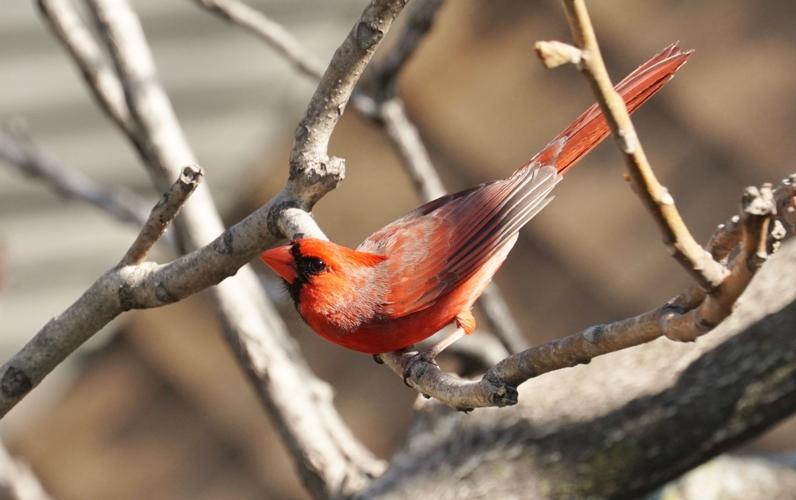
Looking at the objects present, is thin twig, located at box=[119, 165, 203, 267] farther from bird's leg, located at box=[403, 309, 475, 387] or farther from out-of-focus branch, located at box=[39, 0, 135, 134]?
out-of-focus branch, located at box=[39, 0, 135, 134]

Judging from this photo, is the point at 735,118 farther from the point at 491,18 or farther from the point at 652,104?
the point at 491,18

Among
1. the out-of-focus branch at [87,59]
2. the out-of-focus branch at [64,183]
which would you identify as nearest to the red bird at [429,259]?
the out-of-focus branch at [87,59]

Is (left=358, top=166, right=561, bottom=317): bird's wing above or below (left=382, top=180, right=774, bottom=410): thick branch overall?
above

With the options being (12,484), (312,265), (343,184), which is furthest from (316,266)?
(343,184)

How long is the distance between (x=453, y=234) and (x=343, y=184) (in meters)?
1.23

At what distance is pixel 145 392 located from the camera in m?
3.57

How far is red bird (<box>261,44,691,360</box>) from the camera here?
195 cm

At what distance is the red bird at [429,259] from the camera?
195 cm

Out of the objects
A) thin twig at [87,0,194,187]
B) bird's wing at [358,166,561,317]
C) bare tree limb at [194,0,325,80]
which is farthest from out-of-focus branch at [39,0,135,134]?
bird's wing at [358,166,561,317]

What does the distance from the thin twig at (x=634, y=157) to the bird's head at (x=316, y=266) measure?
0.74 meters

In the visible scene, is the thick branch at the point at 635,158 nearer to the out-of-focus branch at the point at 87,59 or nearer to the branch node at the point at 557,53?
the branch node at the point at 557,53

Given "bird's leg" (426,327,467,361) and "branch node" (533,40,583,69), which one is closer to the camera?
"branch node" (533,40,583,69)

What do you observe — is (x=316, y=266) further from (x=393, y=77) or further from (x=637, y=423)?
(x=393, y=77)

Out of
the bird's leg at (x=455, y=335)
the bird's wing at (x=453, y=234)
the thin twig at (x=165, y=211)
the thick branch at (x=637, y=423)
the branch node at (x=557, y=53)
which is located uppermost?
the thin twig at (x=165, y=211)
